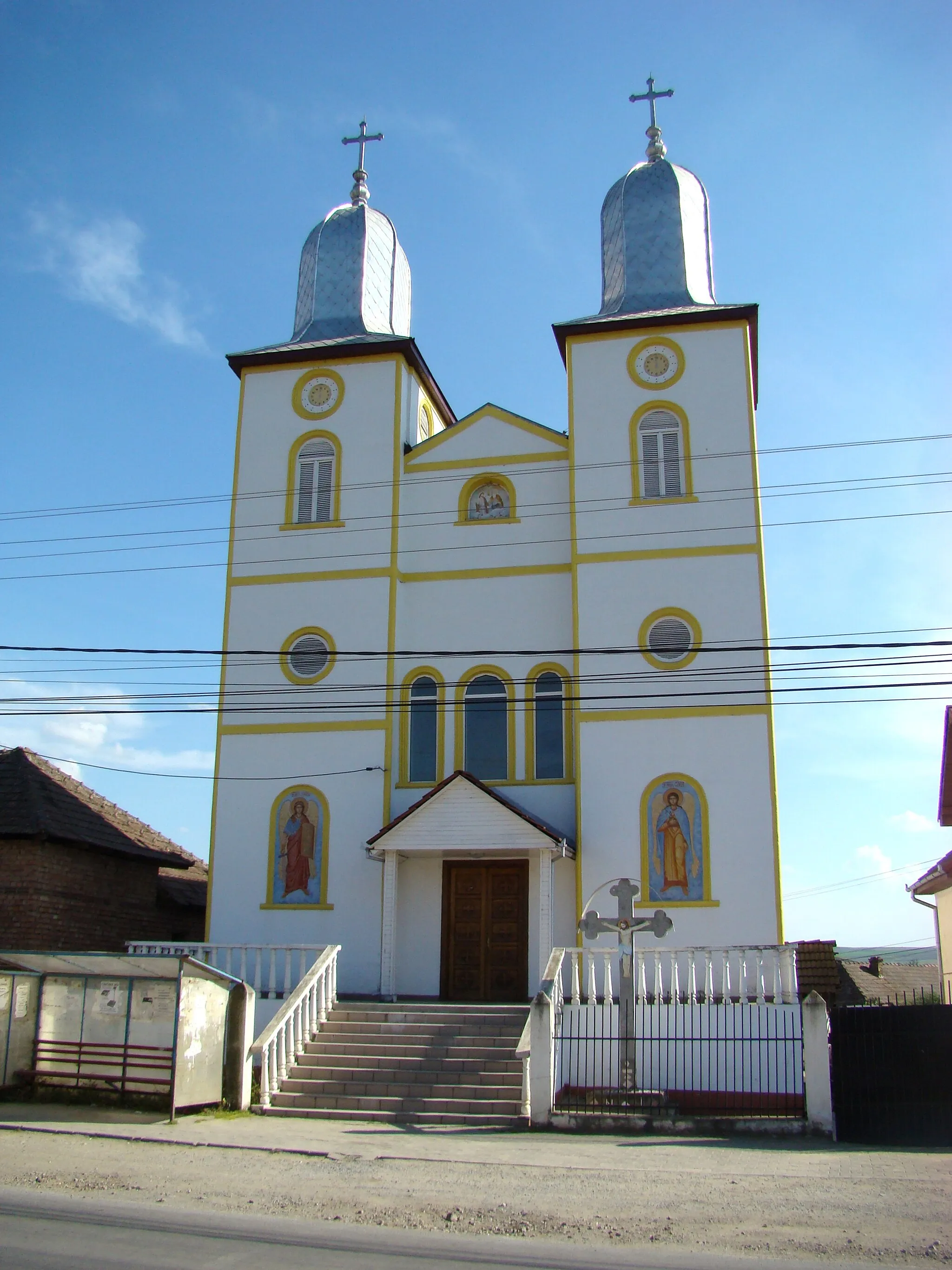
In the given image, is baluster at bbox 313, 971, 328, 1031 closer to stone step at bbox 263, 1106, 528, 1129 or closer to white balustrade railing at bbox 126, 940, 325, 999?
white balustrade railing at bbox 126, 940, 325, 999

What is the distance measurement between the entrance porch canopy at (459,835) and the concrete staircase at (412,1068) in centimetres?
180

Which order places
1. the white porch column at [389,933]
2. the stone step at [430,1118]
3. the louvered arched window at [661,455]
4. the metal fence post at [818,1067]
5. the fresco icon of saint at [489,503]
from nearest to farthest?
the metal fence post at [818,1067], the stone step at [430,1118], the white porch column at [389,933], the louvered arched window at [661,455], the fresco icon of saint at [489,503]

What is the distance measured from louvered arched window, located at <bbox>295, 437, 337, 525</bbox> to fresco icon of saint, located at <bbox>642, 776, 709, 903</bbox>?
809 centimetres

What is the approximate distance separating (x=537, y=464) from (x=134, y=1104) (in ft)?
42.0

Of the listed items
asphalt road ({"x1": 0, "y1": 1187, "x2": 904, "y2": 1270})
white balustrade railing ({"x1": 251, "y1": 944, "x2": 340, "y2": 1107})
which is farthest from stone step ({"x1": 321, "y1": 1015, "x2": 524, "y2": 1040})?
asphalt road ({"x1": 0, "y1": 1187, "x2": 904, "y2": 1270})

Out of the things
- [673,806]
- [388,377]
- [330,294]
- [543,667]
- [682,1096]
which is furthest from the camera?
[330,294]

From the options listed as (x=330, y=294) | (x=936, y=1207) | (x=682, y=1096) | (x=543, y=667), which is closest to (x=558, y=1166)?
(x=936, y=1207)

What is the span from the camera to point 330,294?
966 inches

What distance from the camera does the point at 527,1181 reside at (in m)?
10.0

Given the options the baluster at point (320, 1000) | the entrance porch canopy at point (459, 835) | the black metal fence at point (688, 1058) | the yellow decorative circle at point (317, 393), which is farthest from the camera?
the yellow decorative circle at point (317, 393)

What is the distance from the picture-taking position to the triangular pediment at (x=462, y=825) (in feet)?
60.5

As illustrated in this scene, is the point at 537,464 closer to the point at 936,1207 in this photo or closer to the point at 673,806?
the point at 673,806

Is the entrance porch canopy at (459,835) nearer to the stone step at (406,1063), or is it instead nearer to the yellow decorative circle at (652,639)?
the stone step at (406,1063)

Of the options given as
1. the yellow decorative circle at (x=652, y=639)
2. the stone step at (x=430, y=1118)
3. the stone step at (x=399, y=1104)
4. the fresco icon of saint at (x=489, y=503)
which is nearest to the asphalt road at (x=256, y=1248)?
the stone step at (x=430, y=1118)
